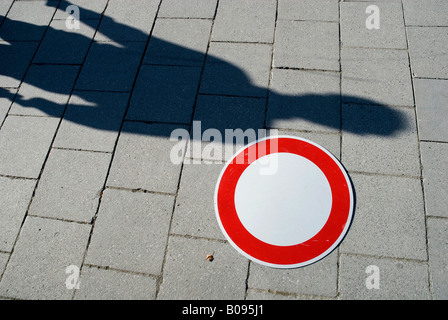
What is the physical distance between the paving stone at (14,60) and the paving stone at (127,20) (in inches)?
33.2

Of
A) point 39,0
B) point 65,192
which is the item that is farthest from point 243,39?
point 39,0

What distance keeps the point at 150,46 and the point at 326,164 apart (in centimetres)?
233

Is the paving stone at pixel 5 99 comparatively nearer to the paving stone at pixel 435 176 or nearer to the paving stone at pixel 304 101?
the paving stone at pixel 304 101

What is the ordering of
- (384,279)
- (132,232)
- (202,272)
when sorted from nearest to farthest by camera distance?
(384,279), (202,272), (132,232)

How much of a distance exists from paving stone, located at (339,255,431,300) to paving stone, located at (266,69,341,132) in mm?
1172

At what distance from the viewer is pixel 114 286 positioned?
2.62m

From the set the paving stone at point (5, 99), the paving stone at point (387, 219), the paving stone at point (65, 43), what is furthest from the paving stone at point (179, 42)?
the paving stone at point (387, 219)

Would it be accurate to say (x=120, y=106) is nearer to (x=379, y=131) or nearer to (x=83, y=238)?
(x=83, y=238)

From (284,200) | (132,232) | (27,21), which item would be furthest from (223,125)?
(27,21)

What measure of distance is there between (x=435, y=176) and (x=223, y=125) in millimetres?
1823

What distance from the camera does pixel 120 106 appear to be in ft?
11.4

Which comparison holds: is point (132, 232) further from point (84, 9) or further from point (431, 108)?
point (84, 9)

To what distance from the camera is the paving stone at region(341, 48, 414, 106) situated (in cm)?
325

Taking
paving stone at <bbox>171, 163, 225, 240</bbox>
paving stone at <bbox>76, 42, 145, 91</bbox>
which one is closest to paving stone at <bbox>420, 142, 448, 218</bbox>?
paving stone at <bbox>171, 163, 225, 240</bbox>
